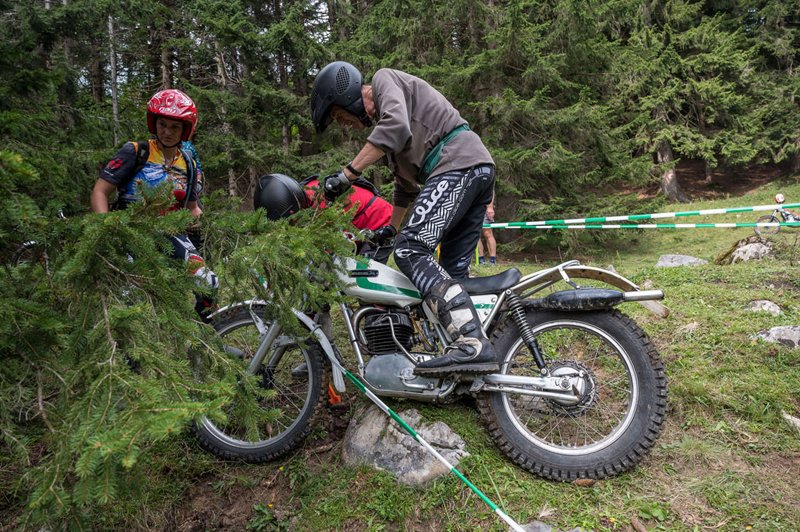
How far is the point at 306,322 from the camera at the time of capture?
284 centimetres

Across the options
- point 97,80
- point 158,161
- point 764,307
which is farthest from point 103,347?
point 97,80

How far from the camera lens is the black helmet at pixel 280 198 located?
2.63m

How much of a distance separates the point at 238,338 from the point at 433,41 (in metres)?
11.5

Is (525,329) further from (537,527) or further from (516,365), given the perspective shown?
(537,527)

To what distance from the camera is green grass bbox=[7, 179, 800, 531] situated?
2186 millimetres

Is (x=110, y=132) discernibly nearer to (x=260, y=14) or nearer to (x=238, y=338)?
(x=238, y=338)

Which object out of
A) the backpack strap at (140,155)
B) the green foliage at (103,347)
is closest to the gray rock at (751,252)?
the green foliage at (103,347)

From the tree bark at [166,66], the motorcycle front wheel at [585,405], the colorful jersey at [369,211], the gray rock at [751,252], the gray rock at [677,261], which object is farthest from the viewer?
the tree bark at [166,66]

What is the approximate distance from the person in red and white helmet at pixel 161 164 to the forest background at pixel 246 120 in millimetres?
256

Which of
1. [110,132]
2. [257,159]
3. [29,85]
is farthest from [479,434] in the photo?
[257,159]

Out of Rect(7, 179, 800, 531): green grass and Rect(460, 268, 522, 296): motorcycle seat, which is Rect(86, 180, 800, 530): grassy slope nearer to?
Rect(7, 179, 800, 531): green grass

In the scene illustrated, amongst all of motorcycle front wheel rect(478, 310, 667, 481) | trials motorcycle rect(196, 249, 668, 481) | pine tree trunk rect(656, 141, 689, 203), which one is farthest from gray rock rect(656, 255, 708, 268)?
pine tree trunk rect(656, 141, 689, 203)

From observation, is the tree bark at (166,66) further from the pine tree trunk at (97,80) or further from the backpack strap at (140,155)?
the backpack strap at (140,155)

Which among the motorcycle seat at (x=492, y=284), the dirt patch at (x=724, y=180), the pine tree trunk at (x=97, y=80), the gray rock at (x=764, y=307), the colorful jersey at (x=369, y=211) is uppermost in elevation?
the motorcycle seat at (x=492, y=284)
